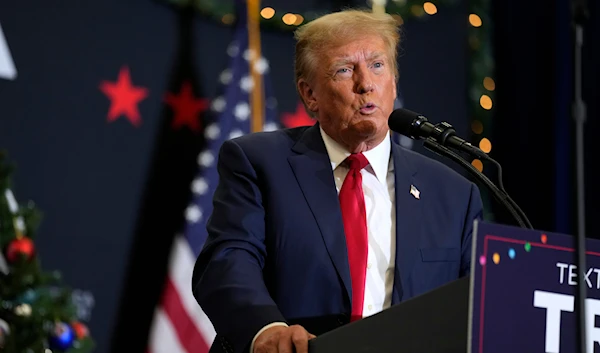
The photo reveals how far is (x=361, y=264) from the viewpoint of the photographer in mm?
2168

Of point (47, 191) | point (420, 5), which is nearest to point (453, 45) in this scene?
point (420, 5)

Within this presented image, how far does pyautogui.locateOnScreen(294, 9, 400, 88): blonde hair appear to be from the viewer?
2.40 metres

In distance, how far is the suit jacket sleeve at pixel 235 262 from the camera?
6.36ft

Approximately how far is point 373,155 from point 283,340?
780 mm

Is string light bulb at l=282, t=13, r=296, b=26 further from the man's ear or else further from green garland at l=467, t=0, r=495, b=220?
the man's ear

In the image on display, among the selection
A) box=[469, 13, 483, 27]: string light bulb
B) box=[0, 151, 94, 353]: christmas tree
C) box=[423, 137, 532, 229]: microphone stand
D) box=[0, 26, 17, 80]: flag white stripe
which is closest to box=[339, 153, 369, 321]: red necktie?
box=[423, 137, 532, 229]: microphone stand

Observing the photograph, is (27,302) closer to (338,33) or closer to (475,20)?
(338,33)

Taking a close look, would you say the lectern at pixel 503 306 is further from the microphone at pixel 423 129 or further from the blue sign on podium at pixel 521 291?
the microphone at pixel 423 129

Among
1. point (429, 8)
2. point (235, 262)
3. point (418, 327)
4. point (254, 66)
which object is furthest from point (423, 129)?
point (429, 8)

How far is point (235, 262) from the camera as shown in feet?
6.77

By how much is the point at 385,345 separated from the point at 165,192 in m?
3.07

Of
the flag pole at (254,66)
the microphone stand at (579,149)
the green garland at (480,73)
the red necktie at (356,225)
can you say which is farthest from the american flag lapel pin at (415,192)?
the green garland at (480,73)

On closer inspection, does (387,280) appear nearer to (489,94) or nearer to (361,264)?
(361,264)

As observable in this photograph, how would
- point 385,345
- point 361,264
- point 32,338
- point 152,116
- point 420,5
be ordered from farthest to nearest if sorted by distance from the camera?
1. point 420,5
2. point 152,116
3. point 32,338
4. point 361,264
5. point 385,345
